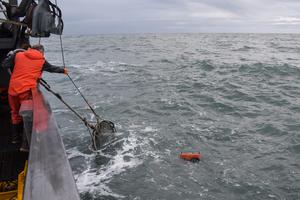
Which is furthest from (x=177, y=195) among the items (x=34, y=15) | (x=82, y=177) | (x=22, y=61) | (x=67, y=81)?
(x=67, y=81)

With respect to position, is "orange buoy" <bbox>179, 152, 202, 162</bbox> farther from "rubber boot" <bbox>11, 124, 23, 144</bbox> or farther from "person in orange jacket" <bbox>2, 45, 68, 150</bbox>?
"person in orange jacket" <bbox>2, 45, 68, 150</bbox>

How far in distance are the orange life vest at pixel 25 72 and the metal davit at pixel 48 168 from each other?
1807mm

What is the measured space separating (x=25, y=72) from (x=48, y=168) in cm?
295

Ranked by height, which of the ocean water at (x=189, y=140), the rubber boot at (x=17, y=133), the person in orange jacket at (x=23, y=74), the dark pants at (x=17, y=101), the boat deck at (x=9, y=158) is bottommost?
the ocean water at (x=189, y=140)

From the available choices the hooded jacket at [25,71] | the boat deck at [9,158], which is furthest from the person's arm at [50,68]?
the boat deck at [9,158]

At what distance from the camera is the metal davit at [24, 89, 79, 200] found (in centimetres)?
213

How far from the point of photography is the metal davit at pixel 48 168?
2.13 metres

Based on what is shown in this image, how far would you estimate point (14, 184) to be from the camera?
469 cm

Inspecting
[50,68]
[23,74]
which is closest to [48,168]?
[23,74]

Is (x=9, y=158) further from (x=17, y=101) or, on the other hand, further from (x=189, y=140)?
(x=189, y=140)

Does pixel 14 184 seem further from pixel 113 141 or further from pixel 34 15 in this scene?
pixel 113 141

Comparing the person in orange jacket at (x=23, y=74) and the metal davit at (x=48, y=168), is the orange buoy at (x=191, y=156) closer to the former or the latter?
the person in orange jacket at (x=23, y=74)

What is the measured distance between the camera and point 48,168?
244cm

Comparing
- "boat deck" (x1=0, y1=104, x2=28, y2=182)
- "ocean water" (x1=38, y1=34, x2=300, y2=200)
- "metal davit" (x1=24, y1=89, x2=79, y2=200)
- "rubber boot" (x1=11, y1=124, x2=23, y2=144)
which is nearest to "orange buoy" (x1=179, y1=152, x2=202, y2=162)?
"ocean water" (x1=38, y1=34, x2=300, y2=200)
